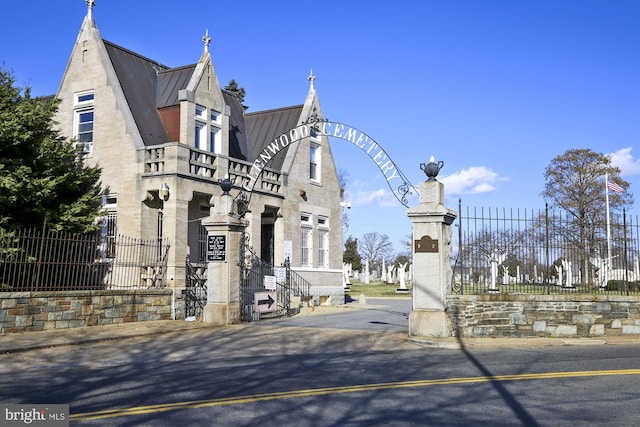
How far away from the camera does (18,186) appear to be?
16797 mm

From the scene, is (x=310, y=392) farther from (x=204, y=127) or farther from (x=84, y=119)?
(x=84, y=119)

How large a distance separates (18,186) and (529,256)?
13739 mm

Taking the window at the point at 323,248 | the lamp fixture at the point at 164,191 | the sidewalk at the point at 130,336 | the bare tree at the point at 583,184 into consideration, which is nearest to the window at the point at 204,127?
the lamp fixture at the point at 164,191

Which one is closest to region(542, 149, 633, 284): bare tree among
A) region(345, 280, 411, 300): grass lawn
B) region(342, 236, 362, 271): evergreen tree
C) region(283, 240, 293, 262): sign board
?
region(345, 280, 411, 300): grass lawn

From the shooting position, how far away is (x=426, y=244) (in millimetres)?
14656

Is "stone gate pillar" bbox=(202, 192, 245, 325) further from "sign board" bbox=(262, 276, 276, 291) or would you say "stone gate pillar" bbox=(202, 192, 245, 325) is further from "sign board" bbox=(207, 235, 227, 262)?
"sign board" bbox=(262, 276, 276, 291)

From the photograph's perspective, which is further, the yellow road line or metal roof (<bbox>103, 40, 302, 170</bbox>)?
metal roof (<bbox>103, 40, 302, 170</bbox>)

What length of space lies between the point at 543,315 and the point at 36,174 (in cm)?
1450

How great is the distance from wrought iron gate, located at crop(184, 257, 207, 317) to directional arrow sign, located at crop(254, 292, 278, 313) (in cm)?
178

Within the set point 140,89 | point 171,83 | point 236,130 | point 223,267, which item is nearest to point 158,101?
point 140,89

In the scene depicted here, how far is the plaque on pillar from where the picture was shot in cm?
1456

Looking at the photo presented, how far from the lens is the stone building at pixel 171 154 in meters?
20.5

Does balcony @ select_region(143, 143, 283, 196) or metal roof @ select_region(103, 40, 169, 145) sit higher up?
metal roof @ select_region(103, 40, 169, 145)

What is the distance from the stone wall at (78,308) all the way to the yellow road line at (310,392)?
8573mm
